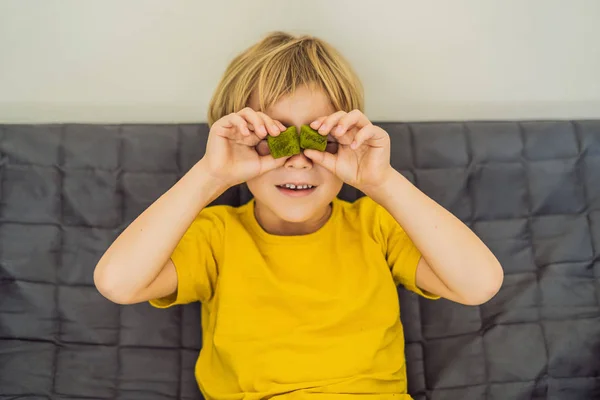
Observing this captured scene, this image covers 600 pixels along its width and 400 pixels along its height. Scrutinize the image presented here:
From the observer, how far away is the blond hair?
41.1 inches

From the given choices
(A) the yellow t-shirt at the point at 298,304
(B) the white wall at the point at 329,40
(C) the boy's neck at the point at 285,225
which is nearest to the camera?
(A) the yellow t-shirt at the point at 298,304

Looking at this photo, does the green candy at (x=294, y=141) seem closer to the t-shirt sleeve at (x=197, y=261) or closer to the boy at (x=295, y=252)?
the boy at (x=295, y=252)

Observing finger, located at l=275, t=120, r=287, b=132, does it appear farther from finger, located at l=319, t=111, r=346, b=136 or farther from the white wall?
the white wall

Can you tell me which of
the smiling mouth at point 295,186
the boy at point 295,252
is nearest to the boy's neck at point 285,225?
the boy at point 295,252

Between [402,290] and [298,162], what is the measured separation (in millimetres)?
466

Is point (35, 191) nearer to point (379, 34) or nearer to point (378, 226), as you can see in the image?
point (378, 226)

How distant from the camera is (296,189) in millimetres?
1079

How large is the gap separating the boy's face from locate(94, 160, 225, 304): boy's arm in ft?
0.36

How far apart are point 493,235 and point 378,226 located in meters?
0.35

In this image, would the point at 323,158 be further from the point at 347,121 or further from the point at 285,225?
the point at 285,225

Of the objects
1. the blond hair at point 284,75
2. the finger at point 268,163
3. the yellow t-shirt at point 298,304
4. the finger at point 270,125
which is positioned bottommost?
the yellow t-shirt at point 298,304

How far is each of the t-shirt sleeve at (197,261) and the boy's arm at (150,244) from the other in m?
0.05

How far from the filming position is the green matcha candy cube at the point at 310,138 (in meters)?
0.97

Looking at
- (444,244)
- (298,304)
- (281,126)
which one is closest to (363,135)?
(281,126)
